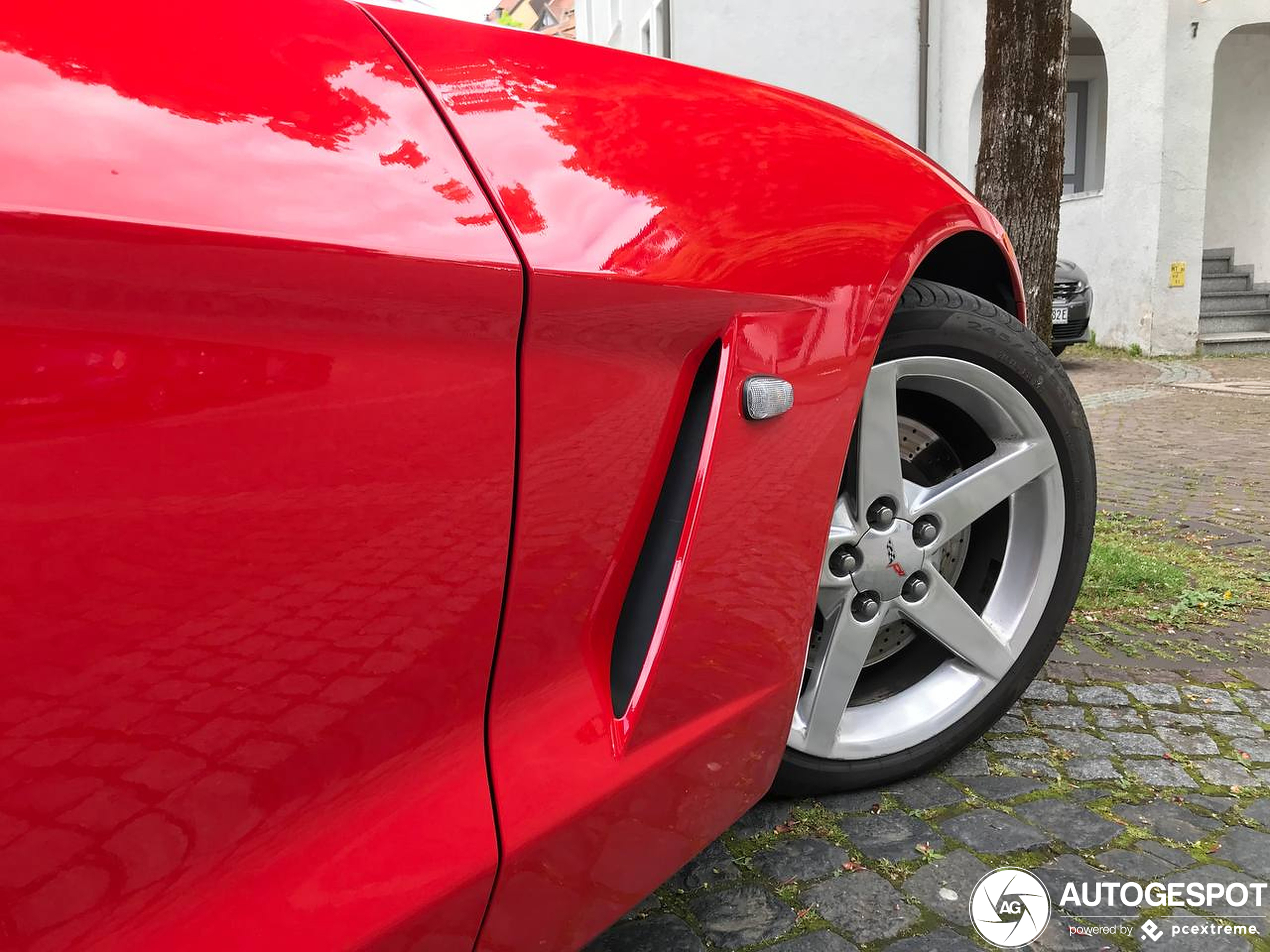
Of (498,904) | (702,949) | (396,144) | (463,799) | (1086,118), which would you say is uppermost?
(1086,118)

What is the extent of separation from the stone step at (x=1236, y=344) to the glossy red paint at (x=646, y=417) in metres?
10.5

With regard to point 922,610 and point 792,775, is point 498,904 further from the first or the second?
point 922,610

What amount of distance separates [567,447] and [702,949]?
2.87ft

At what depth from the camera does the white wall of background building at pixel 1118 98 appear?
967 cm

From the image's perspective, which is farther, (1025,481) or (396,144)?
(1025,481)

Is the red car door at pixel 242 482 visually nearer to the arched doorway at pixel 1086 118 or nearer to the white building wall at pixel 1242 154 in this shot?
the white building wall at pixel 1242 154

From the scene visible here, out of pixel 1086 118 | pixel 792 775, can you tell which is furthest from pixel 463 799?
pixel 1086 118

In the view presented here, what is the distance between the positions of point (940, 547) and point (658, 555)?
80 cm

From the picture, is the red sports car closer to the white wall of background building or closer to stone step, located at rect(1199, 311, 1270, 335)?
the white wall of background building

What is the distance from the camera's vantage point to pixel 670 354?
1.07m

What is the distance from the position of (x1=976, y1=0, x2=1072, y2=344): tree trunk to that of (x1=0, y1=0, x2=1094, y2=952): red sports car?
8.16 ft

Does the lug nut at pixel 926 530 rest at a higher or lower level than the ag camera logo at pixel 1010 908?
higher

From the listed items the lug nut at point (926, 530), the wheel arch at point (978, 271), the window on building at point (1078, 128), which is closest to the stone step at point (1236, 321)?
the window on building at point (1078, 128)

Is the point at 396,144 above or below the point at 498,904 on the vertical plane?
above
